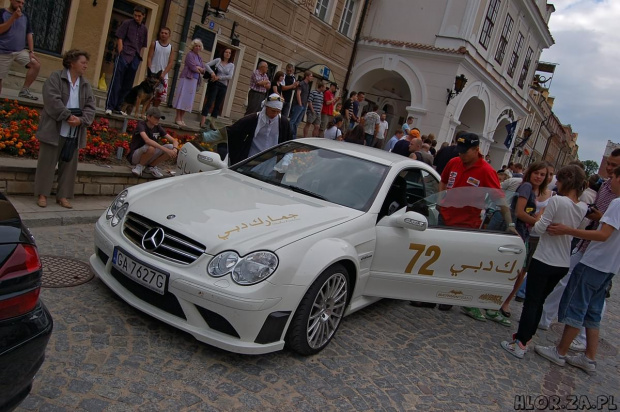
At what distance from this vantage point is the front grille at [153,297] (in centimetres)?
343

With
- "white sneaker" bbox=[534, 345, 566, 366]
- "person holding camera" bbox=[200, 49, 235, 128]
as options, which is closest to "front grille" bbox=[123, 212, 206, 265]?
"white sneaker" bbox=[534, 345, 566, 366]

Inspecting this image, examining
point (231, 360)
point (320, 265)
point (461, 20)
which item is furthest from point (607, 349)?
point (461, 20)

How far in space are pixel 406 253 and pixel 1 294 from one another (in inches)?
127

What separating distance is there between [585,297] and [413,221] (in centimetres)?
193

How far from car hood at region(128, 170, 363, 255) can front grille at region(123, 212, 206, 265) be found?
4cm

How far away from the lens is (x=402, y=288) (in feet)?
15.0

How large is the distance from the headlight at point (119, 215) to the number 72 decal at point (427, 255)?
7.89 ft

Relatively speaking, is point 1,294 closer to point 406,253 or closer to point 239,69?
point 406,253

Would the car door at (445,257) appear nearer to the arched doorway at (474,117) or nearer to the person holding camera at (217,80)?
the person holding camera at (217,80)

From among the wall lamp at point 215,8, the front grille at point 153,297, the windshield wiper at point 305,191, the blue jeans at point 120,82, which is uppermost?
the wall lamp at point 215,8

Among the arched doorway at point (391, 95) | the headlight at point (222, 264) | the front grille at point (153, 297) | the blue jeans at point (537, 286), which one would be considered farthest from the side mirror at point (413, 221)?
the arched doorway at point (391, 95)

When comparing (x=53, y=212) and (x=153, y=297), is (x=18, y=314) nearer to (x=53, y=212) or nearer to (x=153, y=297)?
(x=153, y=297)

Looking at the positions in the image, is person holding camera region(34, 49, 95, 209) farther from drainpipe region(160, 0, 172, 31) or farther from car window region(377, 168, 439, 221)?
drainpipe region(160, 0, 172, 31)

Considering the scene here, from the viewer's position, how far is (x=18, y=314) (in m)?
2.16
